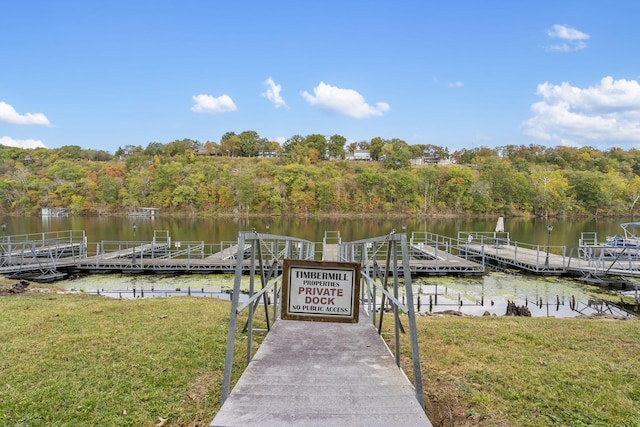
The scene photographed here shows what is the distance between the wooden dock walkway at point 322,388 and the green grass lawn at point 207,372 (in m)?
0.84

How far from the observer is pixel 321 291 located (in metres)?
3.83

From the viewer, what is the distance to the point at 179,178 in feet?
267

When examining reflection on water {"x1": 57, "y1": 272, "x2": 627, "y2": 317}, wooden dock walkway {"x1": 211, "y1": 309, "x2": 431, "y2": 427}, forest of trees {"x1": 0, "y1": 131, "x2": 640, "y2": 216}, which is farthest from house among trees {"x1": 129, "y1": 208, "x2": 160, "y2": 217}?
wooden dock walkway {"x1": 211, "y1": 309, "x2": 431, "y2": 427}

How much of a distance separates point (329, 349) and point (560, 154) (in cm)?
13924

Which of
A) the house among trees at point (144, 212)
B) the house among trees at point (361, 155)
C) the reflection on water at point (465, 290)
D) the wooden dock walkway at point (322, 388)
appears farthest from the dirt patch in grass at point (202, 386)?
the house among trees at point (361, 155)

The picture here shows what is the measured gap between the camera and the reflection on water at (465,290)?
12914 mm

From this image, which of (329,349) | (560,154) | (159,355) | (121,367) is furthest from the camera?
(560,154)

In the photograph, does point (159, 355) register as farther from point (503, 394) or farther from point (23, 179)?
point (23, 179)

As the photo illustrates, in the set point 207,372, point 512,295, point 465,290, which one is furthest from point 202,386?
point 512,295

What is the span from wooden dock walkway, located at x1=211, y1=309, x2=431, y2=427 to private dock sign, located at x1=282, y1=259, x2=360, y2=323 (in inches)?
13.8

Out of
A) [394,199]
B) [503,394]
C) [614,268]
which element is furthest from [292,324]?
[394,199]

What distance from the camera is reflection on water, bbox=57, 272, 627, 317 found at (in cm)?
1291

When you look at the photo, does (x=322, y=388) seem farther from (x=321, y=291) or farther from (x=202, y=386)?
(x=202, y=386)

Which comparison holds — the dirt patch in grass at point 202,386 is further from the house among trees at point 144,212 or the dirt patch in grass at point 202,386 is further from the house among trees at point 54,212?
the house among trees at point 54,212
